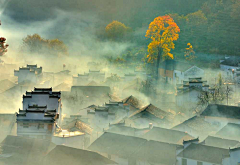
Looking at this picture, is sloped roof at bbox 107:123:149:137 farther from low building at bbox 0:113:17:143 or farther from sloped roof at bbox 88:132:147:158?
low building at bbox 0:113:17:143

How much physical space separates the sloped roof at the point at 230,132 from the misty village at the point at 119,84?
6 cm

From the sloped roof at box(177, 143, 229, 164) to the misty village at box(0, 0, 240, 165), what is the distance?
5 centimetres

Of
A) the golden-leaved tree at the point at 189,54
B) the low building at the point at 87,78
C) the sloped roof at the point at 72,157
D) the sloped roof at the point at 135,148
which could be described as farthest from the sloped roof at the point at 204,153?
the golden-leaved tree at the point at 189,54

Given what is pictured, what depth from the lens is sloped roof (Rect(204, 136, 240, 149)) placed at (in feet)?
79.2

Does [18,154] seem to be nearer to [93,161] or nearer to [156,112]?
[93,161]

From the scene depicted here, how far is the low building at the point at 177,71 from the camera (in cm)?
4147

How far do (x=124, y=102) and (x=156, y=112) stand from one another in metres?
3.37

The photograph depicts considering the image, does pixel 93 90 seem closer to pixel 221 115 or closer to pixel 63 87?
pixel 63 87

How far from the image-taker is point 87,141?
967 inches

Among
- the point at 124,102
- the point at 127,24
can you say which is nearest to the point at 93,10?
the point at 127,24

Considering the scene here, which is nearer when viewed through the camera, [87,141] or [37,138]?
[37,138]

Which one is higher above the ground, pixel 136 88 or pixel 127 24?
pixel 127 24

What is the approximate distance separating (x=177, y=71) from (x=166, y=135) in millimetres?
17713

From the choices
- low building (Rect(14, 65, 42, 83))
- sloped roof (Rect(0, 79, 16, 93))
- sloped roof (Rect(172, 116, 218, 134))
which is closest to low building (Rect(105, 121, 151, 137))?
sloped roof (Rect(172, 116, 218, 134))
